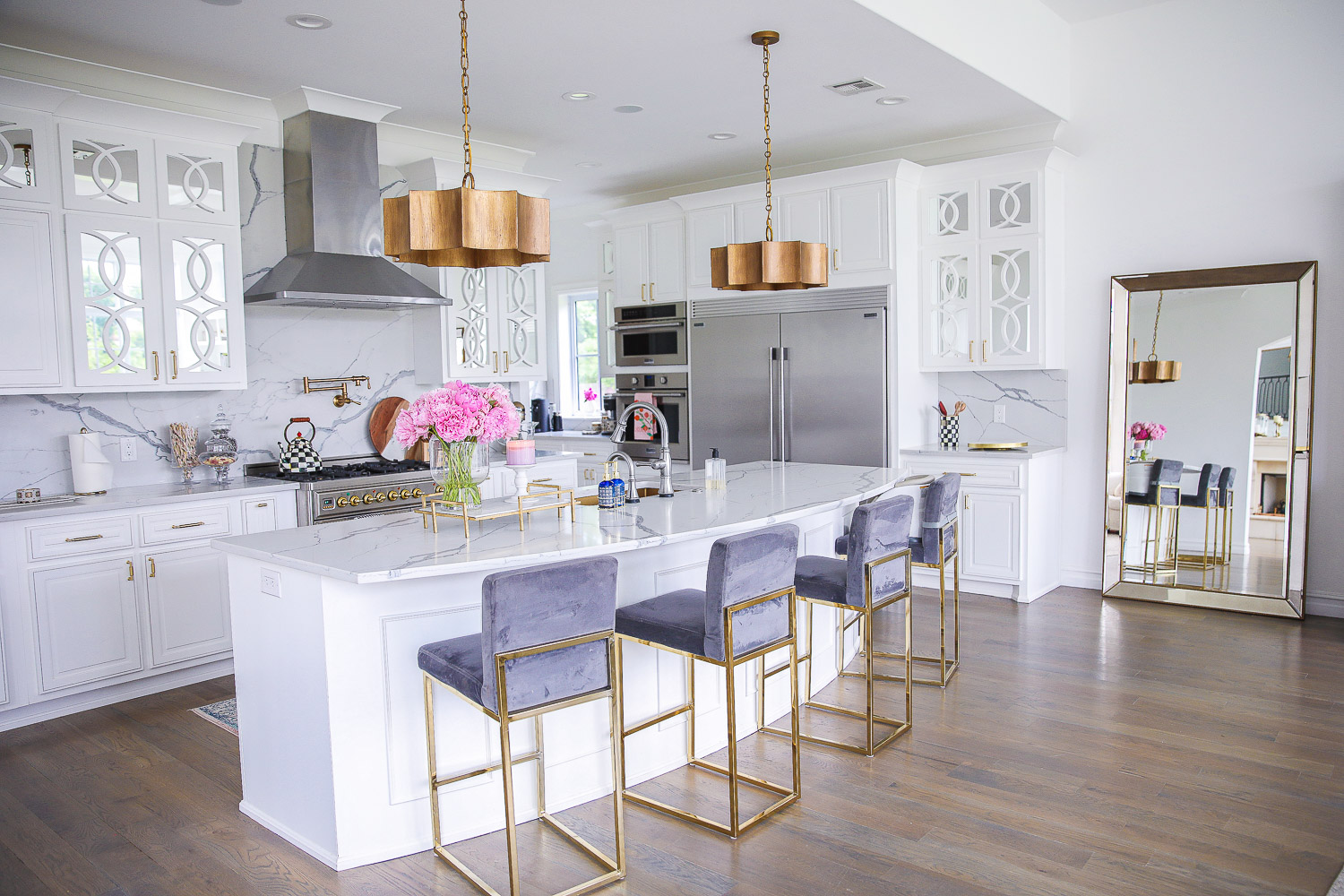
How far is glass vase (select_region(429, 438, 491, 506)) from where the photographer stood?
2.90m

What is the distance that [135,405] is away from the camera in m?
4.42

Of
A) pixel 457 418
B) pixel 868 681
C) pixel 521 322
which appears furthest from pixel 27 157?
pixel 868 681

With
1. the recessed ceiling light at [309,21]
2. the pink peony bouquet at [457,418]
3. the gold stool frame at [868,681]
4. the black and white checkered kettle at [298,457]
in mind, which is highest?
the recessed ceiling light at [309,21]

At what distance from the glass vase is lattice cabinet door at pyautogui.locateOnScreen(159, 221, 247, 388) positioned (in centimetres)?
205

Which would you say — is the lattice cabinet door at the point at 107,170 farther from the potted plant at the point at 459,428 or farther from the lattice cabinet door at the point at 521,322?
the potted plant at the point at 459,428

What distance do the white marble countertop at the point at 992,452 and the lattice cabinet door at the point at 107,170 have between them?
4.21 metres

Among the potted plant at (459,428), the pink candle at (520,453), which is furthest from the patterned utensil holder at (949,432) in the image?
the potted plant at (459,428)

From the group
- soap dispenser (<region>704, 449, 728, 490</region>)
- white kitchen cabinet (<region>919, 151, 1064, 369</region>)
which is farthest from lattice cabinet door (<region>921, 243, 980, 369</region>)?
soap dispenser (<region>704, 449, 728, 490</region>)

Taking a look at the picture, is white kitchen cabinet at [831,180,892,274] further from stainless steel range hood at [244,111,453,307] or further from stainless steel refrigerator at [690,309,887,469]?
stainless steel range hood at [244,111,453,307]

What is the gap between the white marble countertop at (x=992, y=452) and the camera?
201 inches

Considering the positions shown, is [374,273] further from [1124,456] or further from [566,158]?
[1124,456]

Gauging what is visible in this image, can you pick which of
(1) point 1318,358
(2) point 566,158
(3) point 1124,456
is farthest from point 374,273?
(1) point 1318,358

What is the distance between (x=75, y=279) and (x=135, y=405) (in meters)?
0.74

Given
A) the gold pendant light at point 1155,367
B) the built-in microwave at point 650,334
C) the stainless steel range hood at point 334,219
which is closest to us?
the stainless steel range hood at point 334,219
